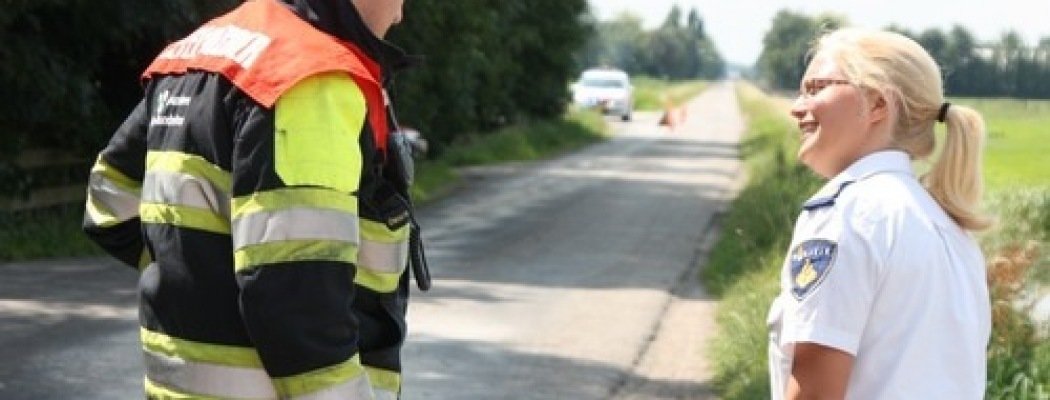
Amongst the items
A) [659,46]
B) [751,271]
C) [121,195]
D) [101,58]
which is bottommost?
[659,46]

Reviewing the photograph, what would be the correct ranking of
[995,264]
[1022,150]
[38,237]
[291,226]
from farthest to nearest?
[38,237]
[1022,150]
[995,264]
[291,226]

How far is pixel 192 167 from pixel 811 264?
1.03m

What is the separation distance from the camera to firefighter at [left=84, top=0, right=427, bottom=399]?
2.57 metres

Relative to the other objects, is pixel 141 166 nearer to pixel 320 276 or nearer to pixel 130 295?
pixel 320 276

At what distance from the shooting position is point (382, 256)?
2805 mm

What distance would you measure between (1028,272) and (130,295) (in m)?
6.41

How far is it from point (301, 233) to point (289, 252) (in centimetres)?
3

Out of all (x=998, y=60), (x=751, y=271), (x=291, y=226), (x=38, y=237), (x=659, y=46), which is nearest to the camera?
(x=291, y=226)

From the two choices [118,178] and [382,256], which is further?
[118,178]

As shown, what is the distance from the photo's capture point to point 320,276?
8.40 feet

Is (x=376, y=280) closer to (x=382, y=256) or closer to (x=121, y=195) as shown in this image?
(x=382, y=256)

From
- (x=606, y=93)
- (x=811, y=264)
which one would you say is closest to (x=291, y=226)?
(x=811, y=264)

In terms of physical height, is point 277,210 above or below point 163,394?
above

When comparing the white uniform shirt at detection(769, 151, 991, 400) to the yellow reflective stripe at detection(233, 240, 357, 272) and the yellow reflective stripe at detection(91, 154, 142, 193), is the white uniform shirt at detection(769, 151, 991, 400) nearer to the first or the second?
Answer: the yellow reflective stripe at detection(233, 240, 357, 272)
